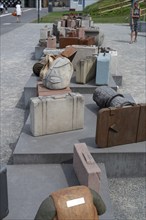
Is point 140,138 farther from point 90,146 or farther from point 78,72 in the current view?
point 78,72

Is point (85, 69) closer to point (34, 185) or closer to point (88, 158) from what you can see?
point (88, 158)

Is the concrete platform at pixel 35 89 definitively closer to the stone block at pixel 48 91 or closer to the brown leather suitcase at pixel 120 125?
the stone block at pixel 48 91

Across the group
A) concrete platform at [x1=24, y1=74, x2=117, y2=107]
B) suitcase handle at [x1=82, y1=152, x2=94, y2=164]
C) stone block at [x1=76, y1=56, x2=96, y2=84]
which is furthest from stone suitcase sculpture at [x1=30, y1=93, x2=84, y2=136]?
stone block at [x1=76, y1=56, x2=96, y2=84]

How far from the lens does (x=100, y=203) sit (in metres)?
2.81

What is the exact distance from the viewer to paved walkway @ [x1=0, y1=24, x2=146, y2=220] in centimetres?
482

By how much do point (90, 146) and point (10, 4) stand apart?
67.0 meters

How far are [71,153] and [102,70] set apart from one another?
12.6ft

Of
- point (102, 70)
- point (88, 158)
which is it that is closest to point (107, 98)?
point (102, 70)

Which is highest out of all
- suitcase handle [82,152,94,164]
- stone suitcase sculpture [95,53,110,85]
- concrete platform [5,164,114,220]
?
stone suitcase sculpture [95,53,110,85]

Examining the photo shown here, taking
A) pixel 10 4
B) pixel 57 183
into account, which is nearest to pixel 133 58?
pixel 57 183

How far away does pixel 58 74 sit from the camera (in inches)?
278

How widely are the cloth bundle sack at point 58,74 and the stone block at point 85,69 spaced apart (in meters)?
1.10

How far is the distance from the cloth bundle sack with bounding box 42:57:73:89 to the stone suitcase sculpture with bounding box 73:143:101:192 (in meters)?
2.74

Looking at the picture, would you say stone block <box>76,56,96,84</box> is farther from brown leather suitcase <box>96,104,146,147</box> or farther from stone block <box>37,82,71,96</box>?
brown leather suitcase <box>96,104,146,147</box>
